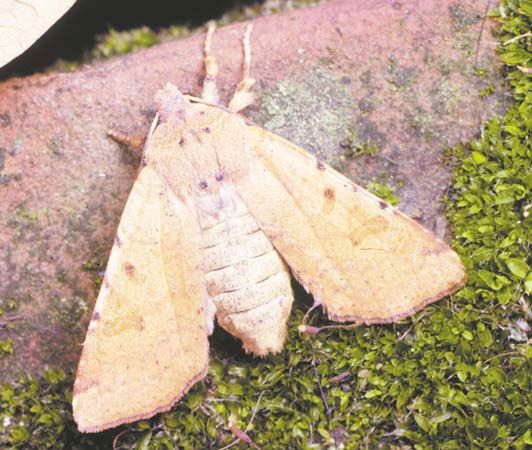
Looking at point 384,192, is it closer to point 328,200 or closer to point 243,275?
point 328,200

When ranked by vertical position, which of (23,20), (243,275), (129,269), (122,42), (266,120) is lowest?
(243,275)

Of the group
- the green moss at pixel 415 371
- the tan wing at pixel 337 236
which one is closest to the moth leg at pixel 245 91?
the tan wing at pixel 337 236

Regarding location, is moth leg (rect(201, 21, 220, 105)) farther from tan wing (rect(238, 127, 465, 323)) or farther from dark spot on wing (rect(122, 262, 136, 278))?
dark spot on wing (rect(122, 262, 136, 278))

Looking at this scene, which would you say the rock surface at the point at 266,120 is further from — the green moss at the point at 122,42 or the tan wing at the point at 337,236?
the green moss at the point at 122,42

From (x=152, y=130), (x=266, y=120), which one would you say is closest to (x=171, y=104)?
(x=152, y=130)

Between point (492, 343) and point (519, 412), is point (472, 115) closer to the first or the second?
point (492, 343)

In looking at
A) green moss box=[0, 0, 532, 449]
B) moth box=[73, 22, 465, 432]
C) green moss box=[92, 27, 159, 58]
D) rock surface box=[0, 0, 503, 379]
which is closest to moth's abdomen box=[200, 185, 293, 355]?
moth box=[73, 22, 465, 432]
